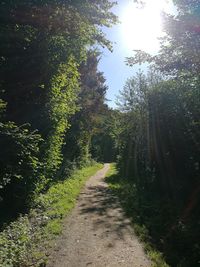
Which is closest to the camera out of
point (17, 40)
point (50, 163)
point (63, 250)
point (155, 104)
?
point (63, 250)

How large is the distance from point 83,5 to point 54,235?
29.0ft

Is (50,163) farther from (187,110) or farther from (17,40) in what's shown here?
(187,110)

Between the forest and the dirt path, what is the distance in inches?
35.4

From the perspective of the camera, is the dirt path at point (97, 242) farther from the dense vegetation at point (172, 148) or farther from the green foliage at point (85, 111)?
the green foliage at point (85, 111)

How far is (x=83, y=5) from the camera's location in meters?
13.6

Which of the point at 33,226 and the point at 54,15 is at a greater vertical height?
the point at 54,15

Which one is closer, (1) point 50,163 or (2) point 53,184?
(1) point 50,163

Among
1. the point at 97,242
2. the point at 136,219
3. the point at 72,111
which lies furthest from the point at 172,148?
the point at 97,242

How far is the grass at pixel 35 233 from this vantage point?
8.67 meters

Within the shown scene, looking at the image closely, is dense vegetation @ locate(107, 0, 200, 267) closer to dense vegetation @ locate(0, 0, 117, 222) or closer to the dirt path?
the dirt path

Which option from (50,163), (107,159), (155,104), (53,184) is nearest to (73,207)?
(50,163)

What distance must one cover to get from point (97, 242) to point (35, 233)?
6.79 feet

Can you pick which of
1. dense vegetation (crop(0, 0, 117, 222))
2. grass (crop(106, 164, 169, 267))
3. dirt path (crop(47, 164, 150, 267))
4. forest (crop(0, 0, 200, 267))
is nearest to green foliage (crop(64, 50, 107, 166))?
forest (crop(0, 0, 200, 267))

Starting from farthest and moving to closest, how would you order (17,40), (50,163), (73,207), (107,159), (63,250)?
(107,159) → (50,163) → (73,207) → (17,40) → (63,250)
